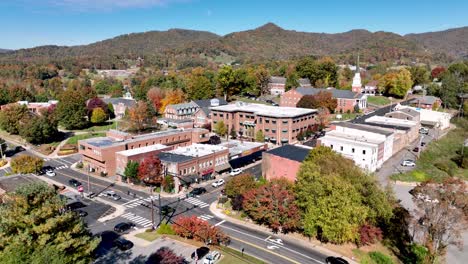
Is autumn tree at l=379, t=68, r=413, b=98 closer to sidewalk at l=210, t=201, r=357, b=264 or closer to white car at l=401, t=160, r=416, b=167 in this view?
white car at l=401, t=160, r=416, b=167

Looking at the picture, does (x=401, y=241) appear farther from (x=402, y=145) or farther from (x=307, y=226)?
(x=402, y=145)

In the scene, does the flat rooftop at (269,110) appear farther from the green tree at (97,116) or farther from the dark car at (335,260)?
the dark car at (335,260)

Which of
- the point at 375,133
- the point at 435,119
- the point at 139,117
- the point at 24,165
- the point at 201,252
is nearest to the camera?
the point at 201,252

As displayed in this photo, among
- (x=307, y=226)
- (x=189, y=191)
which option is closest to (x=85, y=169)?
(x=189, y=191)

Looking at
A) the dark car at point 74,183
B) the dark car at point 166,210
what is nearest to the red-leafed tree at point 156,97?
the dark car at point 74,183

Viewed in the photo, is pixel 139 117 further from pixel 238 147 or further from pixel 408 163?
pixel 408 163

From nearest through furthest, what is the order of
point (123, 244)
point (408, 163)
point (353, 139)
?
point (123, 244) < point (353, 139) < point (408, 163)

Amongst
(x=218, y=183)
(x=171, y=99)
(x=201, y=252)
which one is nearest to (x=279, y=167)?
(x=218, y=183)
